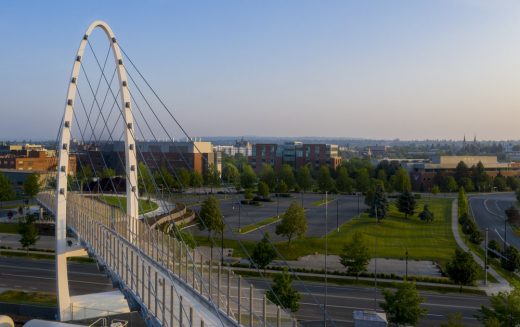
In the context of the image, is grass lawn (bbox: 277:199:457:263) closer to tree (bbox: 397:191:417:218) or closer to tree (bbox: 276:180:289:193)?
tree (bbox: 397:191:417:218)

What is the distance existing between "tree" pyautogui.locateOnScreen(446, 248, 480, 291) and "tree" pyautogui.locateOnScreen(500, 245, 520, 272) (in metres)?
5.29

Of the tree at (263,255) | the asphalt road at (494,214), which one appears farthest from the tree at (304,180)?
the tree at (263,255)

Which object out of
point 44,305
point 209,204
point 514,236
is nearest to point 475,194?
point 514,236

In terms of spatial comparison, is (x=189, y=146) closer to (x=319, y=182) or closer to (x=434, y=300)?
(x=319, y=182)

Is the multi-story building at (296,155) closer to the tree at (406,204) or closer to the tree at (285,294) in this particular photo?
the tree at (406,204)

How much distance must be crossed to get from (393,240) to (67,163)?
1219 inches

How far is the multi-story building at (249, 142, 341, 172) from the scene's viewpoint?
11194 centimetres

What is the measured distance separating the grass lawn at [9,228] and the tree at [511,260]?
40.5m

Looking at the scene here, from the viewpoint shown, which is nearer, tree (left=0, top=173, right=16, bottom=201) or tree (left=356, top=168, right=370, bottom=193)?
tree (left=0, top=173, right=16, bottom=201)

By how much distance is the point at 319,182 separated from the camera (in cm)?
8769

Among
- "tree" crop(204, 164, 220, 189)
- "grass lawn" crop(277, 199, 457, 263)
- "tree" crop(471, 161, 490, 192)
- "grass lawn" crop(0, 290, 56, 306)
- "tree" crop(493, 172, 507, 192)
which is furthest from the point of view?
"tree" crop(493, 172, 507, 192)

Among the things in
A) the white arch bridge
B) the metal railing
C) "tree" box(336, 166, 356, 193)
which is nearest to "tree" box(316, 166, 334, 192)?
"tree" box(336, 166, 356, 193)

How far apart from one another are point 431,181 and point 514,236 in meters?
47.3

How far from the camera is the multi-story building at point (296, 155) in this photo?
111938mm
